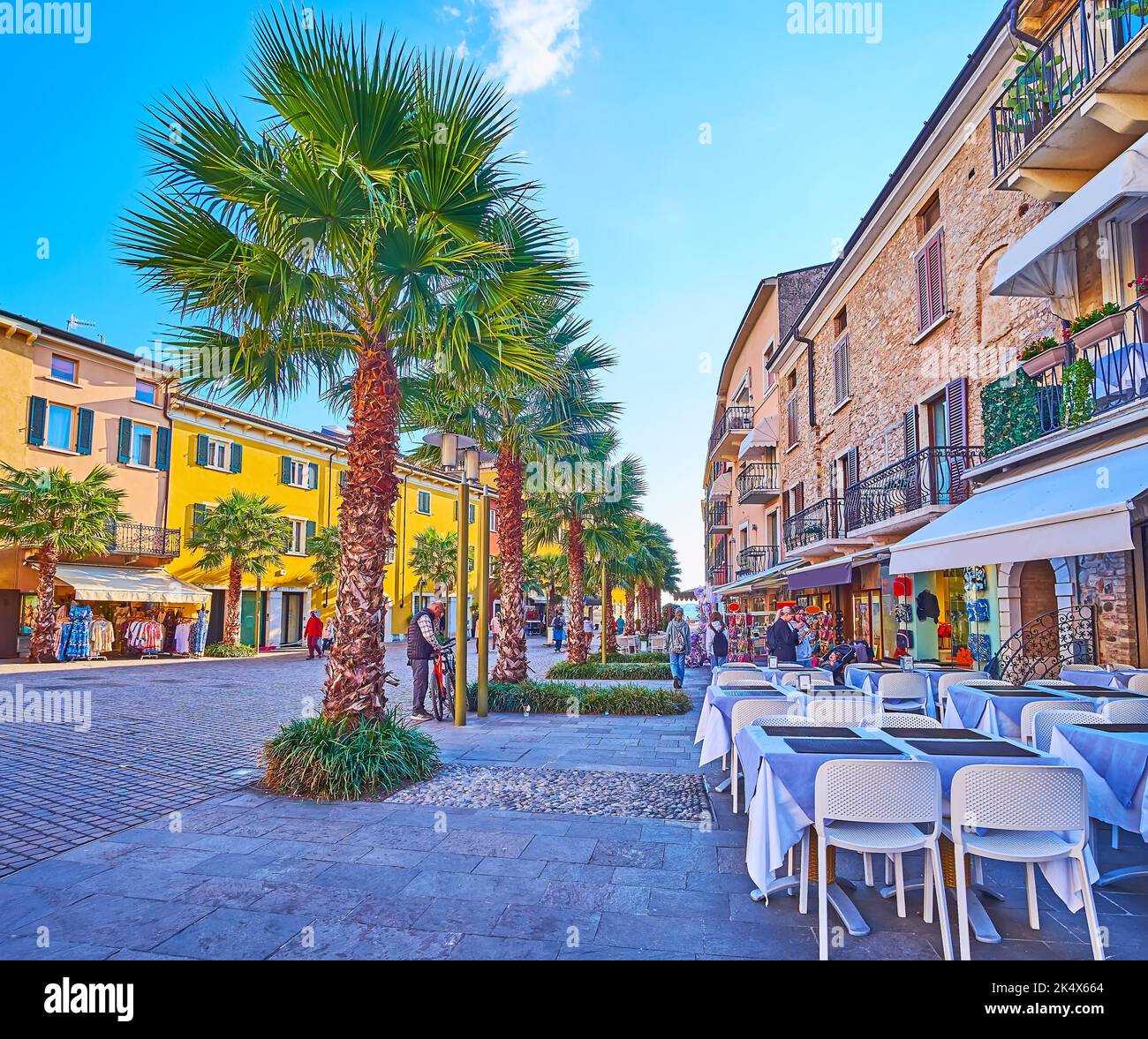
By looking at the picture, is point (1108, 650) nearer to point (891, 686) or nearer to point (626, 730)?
point (891, 686)

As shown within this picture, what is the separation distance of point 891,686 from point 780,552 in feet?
55.9

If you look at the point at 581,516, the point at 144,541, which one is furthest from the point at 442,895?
the point at 144,541

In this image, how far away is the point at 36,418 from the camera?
75.9ft

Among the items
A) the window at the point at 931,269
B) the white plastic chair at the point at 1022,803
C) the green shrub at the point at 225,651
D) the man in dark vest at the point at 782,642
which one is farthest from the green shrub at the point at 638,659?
the white plastic chair at the point at 1022,803

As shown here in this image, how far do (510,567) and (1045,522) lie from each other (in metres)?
8.95

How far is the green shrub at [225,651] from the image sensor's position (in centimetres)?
2652

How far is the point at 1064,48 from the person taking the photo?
9.12 meters

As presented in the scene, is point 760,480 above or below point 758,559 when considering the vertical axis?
above

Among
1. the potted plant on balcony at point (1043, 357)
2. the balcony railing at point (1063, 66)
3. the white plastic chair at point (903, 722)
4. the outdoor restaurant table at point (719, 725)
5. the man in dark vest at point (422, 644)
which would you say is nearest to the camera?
the white plastic chair at point (903, 722)

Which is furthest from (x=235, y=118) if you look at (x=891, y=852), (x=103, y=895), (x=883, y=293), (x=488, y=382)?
(x=883, y=293)

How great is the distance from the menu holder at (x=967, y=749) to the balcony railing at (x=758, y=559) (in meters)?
20.8

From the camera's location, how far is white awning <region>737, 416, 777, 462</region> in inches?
1037

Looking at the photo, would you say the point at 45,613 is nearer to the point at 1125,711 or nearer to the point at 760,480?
the point at 760,480

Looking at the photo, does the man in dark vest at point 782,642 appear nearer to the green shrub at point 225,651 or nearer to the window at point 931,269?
the window at point 931,269
